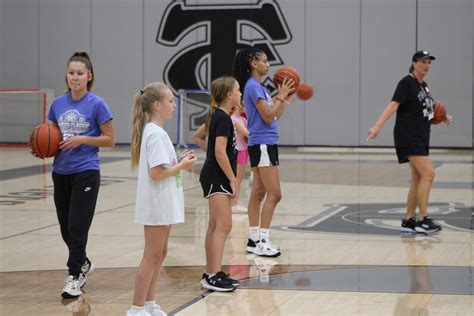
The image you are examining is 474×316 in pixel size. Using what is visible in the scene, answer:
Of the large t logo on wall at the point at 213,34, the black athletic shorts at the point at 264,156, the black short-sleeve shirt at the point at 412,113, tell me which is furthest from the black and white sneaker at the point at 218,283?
the large t logo on wall at the point at 213,34

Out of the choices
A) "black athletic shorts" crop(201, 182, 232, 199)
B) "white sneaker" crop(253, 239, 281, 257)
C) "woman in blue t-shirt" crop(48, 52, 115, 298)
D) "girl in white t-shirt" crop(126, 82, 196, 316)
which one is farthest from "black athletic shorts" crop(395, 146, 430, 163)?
"girl in white t-shirt" crop(126, 82, 196, 316)

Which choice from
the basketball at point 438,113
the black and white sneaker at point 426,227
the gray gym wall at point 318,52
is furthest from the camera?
the gray gym wall at point 318,52

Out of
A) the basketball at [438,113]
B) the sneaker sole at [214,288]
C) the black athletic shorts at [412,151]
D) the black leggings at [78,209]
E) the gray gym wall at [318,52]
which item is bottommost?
the sneaker sole at [214,288]

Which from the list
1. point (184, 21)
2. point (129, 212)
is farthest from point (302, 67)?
point (129, 212)

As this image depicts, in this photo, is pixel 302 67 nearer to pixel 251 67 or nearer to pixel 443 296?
pixel 251 67

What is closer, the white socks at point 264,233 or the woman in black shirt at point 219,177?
the woman in black shirt at point 219,177

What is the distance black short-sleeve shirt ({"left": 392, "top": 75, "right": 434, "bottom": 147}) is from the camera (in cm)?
1120

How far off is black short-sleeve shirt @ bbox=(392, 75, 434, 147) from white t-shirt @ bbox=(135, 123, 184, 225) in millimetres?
5068

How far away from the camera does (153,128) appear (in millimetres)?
6785

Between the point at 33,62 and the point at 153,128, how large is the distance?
21.2 m

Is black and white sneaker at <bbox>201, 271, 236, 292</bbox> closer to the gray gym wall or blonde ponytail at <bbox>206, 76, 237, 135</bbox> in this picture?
blonde ponytail at <bbox>206, 76, 237, 135</bbox>

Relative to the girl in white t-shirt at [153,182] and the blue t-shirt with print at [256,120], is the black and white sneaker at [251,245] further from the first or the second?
the girl in white t-shirt at [153,182]

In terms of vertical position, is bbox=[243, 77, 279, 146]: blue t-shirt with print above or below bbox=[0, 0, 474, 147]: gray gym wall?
below

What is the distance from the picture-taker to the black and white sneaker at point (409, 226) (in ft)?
37.3
